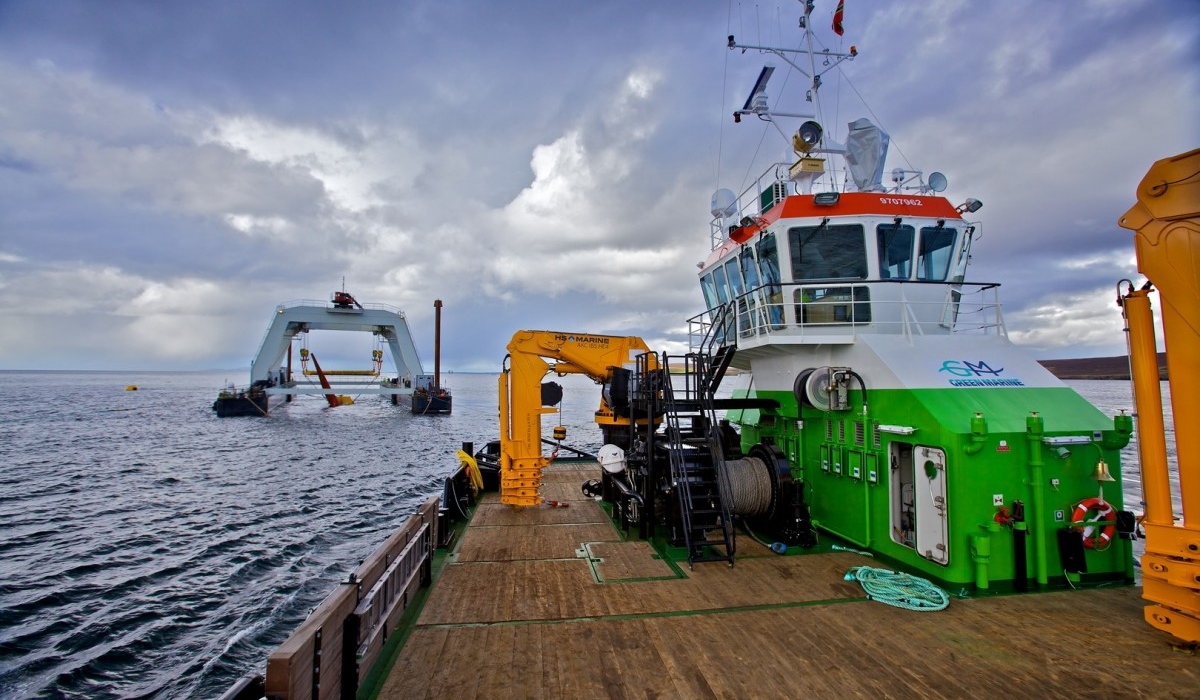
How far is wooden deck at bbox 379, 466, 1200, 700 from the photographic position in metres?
4.42

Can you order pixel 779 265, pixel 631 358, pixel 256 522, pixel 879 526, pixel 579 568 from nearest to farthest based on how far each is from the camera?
pixel 579 568 → pixel 879 526 → pixel 779 265 → pixel 631 358 → pixel 256 522

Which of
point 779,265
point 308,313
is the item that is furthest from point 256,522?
point 308,313

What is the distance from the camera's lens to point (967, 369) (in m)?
7.82

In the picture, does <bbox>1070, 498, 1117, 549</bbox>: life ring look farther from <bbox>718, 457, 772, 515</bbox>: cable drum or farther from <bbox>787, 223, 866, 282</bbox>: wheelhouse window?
<bbox>787, 223, 866, 282</bbox>: wheelhouse window

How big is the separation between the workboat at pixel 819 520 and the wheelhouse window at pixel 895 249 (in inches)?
2.1

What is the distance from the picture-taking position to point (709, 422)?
877 centimetres

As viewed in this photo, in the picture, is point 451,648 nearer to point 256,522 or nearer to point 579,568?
point 579,568

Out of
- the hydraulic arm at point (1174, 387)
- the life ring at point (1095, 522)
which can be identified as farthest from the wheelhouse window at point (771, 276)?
the hydraulic arm at point (1174, 387)

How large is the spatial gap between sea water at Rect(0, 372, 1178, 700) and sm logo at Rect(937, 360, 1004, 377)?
10433 millimetres

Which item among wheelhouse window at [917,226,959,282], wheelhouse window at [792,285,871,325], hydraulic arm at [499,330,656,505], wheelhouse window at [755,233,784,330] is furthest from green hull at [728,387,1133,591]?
hydraulic arm at [499,330,656,505]

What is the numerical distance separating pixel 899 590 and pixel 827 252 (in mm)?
5499

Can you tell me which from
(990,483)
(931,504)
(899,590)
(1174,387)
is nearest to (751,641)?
(899,590)

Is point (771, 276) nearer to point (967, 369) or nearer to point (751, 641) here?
point (967, 369)

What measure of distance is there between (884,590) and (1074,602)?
6.52 ft
